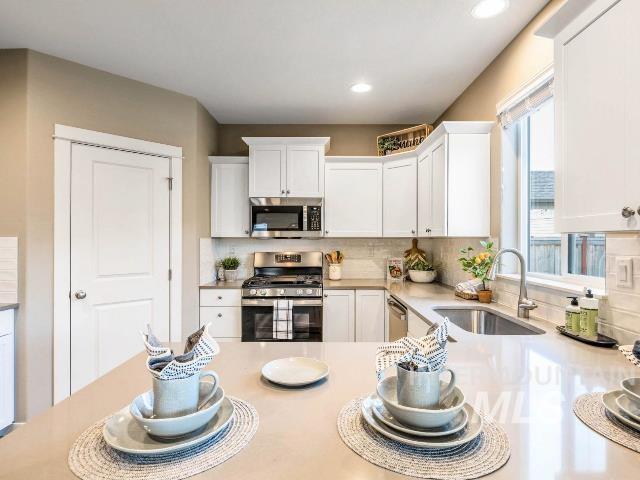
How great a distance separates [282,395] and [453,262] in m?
2.49

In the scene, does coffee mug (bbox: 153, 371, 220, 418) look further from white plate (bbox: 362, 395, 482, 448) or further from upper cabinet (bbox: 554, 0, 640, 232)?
upper cabinet (bbox: 554, 0, 640, 232)

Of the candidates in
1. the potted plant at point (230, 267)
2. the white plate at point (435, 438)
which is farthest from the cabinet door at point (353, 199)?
the white plate at point (435, 438)

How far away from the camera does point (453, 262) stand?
3049mm

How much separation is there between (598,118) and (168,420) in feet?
4.60

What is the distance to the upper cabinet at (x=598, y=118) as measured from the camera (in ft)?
3.07

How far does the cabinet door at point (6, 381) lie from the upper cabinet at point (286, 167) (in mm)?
2088

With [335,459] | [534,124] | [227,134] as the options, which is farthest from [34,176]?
[534,124]

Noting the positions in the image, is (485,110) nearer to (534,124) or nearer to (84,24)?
(534,124)

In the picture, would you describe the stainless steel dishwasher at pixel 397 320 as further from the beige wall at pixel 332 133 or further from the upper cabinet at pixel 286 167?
the beige wall at pixel 332 133

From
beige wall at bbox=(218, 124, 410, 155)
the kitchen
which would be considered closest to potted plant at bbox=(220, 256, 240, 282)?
the kitchen

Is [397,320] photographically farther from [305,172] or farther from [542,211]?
[305,172]

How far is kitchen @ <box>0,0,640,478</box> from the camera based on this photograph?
0.76 m

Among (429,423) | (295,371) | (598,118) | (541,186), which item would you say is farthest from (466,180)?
(429,423)

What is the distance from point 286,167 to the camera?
11.0 ft
